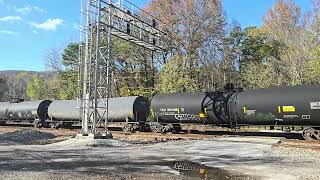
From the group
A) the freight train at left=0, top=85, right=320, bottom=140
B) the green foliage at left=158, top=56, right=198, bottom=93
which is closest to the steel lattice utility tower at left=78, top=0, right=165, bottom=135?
the freight train at left=0, top=85, right=320, bottom=140

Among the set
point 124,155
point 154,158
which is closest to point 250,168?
point 154,158

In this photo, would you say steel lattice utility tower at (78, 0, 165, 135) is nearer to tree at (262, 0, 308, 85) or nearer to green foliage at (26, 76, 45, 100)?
tree at (262, 0, 308, 85)

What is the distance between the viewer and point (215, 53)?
58625 millimetres

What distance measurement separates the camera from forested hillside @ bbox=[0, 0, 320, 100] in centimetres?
4962

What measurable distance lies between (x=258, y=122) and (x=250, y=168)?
38.5ft

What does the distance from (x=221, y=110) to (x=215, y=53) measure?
3342 centimetres

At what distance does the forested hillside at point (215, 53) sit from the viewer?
4962 centimetres

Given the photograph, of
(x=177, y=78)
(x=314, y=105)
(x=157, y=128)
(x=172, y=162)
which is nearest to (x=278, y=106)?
(x=314, y=105)

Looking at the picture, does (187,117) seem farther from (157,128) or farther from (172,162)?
(172,162)

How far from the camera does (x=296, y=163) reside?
14.0m

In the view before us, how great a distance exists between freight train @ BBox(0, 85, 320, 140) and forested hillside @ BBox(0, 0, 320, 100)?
679 inches

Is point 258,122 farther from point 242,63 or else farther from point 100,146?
point 242,63

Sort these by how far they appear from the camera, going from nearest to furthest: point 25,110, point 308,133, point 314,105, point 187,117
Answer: point 314,105
point 308,133
point 187,117
point 25,110

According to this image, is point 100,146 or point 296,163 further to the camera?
point 100,146
